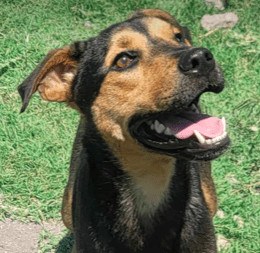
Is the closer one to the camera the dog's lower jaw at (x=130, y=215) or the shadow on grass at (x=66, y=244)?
the dog's lower jaw at (x=130, y=215)

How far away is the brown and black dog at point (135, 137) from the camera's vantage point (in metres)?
3.69

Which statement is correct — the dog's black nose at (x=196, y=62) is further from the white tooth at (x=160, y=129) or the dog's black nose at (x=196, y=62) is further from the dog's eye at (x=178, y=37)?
the dog's eye at (x=178, y=37)

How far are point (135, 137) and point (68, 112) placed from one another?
2.94 metres

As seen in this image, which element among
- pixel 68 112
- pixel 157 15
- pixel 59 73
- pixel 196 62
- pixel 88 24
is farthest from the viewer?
pixel 88 24

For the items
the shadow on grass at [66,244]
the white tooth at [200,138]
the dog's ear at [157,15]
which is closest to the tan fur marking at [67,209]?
the shadow on grass at [66,244]

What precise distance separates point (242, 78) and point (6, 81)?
297 centimetres

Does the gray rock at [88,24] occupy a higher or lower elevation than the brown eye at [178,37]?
lower

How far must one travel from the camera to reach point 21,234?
5375 mm

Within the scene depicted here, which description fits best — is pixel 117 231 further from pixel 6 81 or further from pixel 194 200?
pixel 6 81

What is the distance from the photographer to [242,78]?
7.11 m

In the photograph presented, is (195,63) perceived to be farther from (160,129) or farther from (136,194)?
(136,194)

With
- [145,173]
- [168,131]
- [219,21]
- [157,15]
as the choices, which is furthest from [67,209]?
[219,21]

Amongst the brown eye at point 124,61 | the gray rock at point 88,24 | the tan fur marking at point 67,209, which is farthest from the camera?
the gray rock at point 88,24

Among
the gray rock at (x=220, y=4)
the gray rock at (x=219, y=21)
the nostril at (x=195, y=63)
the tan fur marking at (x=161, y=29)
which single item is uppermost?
the nostril at (x=195, y=63)
